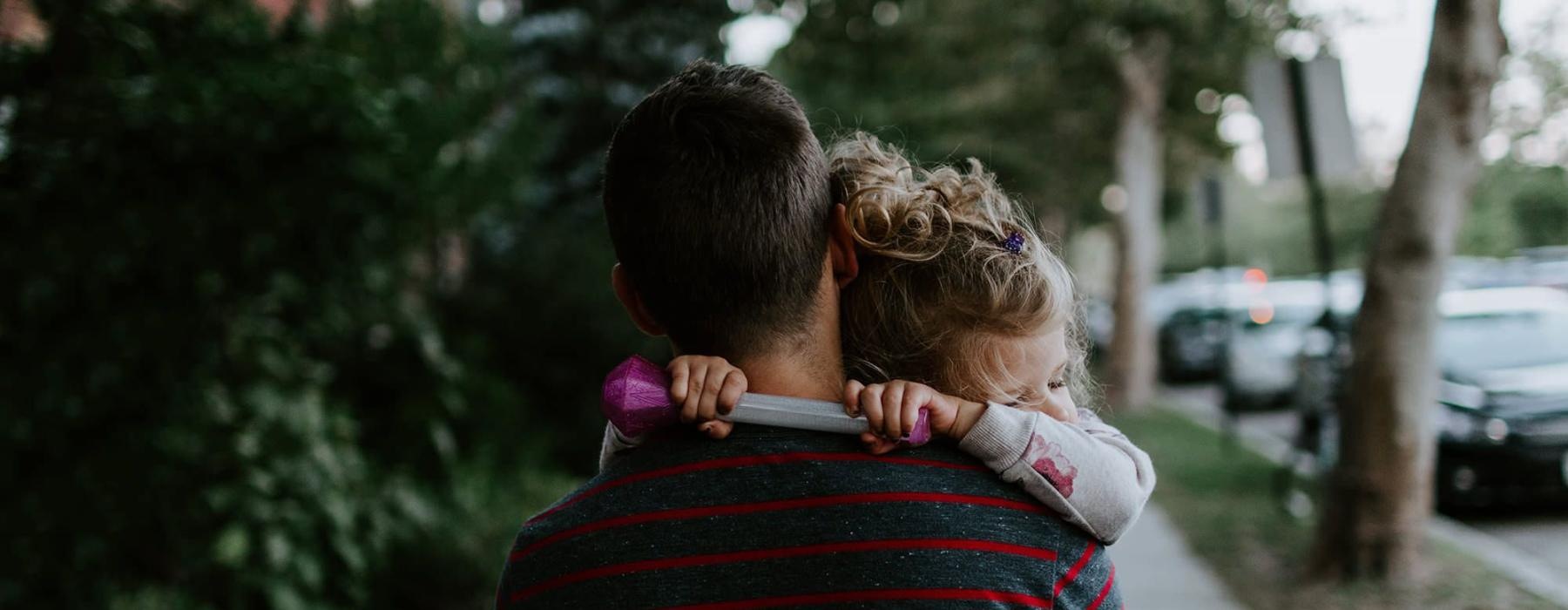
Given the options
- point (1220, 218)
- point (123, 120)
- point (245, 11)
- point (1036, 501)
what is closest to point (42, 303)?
point (123, 120)

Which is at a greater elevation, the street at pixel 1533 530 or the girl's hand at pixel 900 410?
the girl's hand at pixel 900 410

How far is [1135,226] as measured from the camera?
18.4m

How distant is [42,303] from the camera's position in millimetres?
4191

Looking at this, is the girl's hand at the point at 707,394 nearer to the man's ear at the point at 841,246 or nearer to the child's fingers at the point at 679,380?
the child's fingers at the point at 679,380

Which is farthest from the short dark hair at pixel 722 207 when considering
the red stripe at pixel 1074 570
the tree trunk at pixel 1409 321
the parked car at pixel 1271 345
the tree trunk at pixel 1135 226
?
the tree trunk at pixel 1135 226

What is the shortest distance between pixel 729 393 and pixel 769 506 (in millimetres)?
149

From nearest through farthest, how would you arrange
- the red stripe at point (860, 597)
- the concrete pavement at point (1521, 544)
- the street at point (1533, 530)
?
the red stripe at point (860, 597) < the concrete pavement at point (1521, 544) < the street at point (1533, 530)

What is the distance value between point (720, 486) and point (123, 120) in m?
3.61

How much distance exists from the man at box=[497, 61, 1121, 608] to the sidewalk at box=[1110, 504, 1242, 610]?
5.20 meters

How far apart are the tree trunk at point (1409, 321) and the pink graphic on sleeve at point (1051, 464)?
5790 millimetres

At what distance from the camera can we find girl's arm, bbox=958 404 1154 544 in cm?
149

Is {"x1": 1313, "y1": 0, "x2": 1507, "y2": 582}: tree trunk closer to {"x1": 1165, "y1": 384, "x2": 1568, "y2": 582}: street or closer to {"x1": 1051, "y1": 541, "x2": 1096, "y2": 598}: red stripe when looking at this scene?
{"x1": 1165, "y1": 384, "x2": 1568, "y2": 582}: street

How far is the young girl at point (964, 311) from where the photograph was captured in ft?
5.20

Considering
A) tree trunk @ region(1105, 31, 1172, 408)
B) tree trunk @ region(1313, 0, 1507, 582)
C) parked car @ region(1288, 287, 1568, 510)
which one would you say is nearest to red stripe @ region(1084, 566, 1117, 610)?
tree trunk @ region(1313, 0, 1507, 582)
